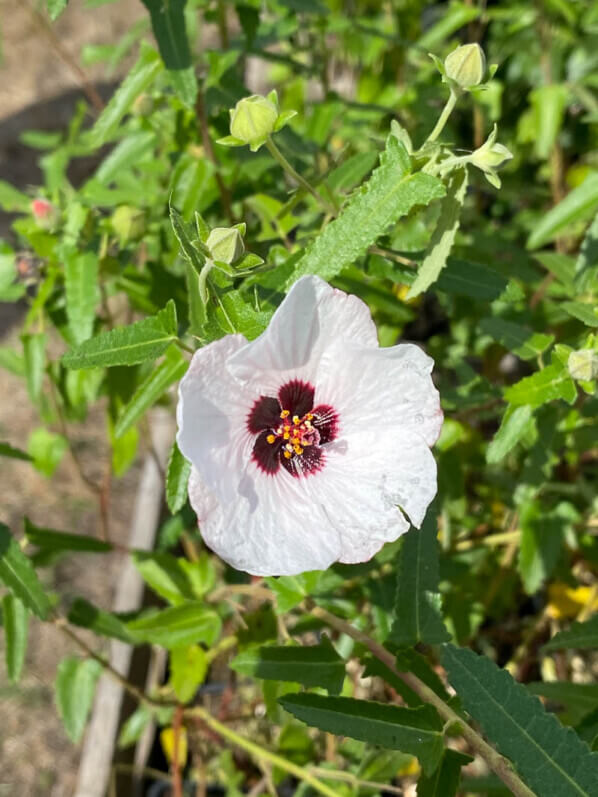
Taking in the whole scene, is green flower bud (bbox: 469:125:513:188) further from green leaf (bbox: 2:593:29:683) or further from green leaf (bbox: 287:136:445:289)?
green leaf (bbox: 2:593:29:683)

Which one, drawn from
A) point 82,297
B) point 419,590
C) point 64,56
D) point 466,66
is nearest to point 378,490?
point 419,590

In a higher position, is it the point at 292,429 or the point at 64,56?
the point at 64,56

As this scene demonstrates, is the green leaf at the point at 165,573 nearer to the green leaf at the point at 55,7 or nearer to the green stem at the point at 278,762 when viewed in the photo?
the green stem at the point at 278,762

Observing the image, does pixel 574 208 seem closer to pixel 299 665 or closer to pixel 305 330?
pixel 305 330

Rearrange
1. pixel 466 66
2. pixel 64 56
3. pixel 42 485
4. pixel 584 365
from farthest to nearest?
pixel 42 485
pixel 64 56
pixel 584 365
pixel 466 66

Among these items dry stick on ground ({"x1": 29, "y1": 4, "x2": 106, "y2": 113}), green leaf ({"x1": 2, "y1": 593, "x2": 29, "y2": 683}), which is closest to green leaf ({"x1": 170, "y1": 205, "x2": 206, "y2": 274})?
green leaf ({"x1": 2, "y1": 593, "x2": 29, "y2": 683})

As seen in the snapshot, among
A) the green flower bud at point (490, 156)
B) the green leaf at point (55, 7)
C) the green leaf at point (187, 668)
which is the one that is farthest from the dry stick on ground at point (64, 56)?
the green leaf at point (187, 668)

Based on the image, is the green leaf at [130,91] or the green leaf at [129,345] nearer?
the green leaf at [129,345]

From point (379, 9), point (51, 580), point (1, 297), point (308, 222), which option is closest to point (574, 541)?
point (308, 222)
